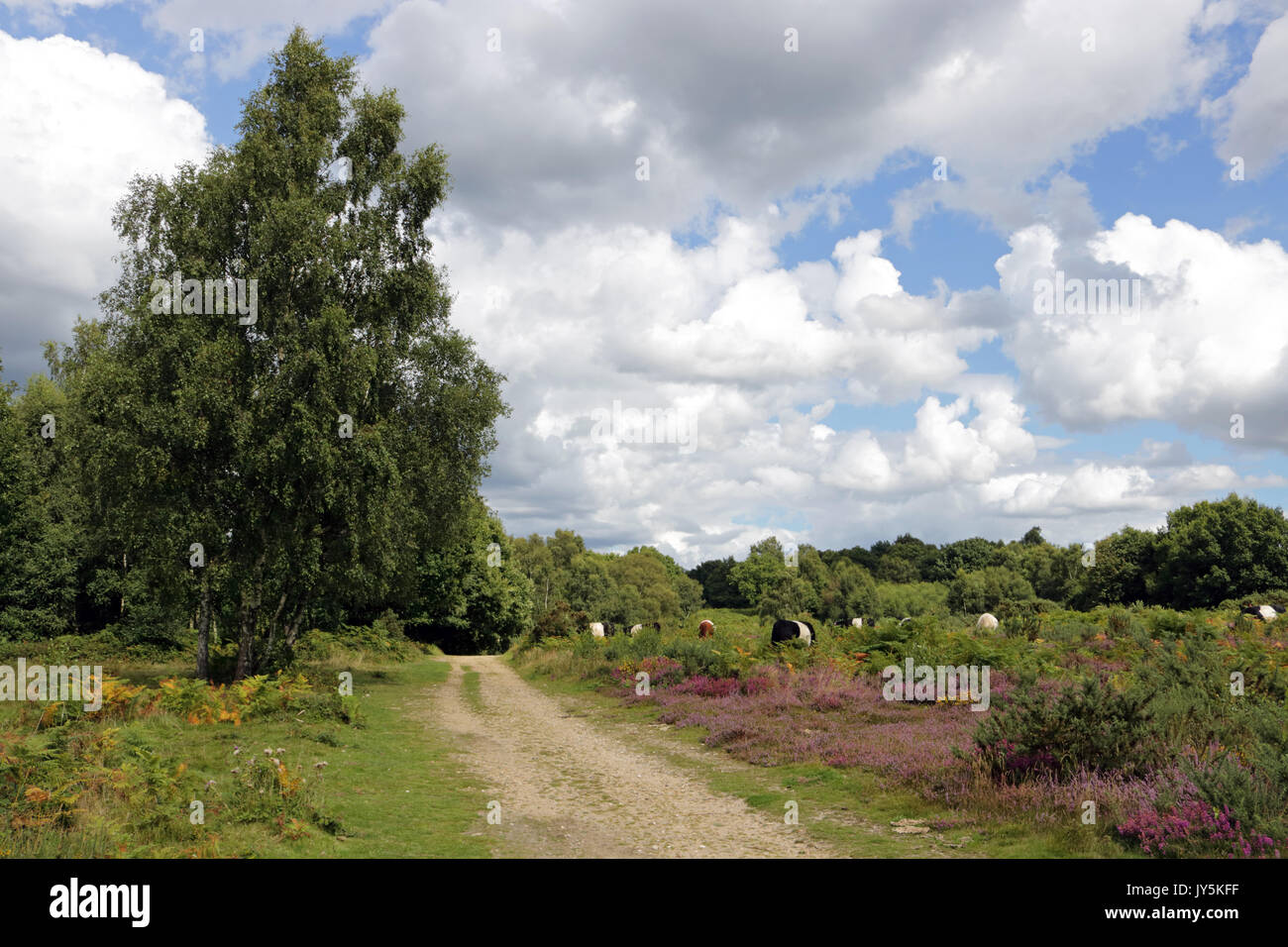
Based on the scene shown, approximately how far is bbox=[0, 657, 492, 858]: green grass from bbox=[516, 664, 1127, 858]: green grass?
421 cm

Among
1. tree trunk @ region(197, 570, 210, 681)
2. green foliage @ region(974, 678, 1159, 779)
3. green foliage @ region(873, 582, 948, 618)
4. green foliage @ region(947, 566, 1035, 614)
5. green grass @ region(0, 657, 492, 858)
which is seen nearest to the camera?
green grass @ region(0, 657, 492, 858)

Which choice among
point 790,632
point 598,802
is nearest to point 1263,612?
point 790,632

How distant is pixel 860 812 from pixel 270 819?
763cm

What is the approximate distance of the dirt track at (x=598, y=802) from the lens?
28.7ft

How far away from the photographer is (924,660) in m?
18.8

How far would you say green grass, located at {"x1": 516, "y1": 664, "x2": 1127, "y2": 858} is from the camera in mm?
8078

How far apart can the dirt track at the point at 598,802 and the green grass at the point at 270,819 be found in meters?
0.65

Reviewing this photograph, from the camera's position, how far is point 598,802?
11.1m

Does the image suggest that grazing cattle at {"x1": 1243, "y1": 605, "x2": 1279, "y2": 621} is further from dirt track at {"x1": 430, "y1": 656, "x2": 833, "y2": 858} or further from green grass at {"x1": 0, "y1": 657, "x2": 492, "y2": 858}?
green grass at {"x1": 0, "y1": 657, "x2": 492, "y2": 858}

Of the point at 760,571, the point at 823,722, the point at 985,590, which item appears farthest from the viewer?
the point at 760,571

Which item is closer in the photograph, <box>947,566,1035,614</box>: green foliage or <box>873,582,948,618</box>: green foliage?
<box>947,566,1035,614</box>: green foliage

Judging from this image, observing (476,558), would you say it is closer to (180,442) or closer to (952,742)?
(180,442)

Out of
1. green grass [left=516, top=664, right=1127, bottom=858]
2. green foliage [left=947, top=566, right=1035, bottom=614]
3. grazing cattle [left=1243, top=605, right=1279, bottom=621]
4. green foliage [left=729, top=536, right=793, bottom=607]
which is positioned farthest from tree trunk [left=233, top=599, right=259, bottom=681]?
green foliage [left=729, top=536, right=793, bottom=607]

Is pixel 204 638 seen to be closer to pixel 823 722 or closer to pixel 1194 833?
pixel 823 722
